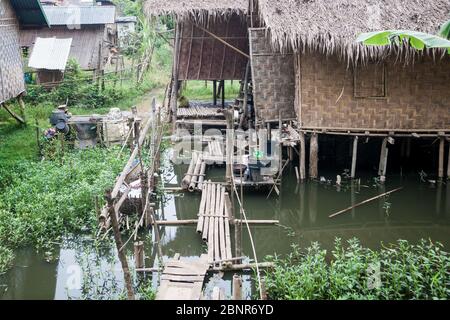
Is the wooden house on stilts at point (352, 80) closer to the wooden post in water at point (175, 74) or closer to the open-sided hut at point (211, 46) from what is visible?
the open-sided hut at point (211, 46)

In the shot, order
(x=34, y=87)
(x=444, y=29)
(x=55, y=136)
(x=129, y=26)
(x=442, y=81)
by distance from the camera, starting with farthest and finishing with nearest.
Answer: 1. (x=129, y=26)
2. (x=34, y=87)
3. (x=55, y=136)
4. (x=442, y=81)
5. (x=444, y=29)

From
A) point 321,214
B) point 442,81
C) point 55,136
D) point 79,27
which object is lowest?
point 321,214

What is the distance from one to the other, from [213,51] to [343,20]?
5691mm

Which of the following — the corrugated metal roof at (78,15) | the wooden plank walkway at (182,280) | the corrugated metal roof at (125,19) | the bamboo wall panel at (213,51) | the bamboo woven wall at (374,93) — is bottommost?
the wooden plank walkway at (182,280)

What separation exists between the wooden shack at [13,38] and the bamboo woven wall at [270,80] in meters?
6.36

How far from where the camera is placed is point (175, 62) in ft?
48.4

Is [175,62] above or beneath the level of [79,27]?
beneath

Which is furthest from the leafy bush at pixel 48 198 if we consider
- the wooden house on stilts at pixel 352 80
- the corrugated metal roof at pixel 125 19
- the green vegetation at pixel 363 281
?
the corrugated metal roof at pixel 125 19

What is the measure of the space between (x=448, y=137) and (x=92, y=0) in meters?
23.8

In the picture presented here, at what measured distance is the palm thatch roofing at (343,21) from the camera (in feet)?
32.8

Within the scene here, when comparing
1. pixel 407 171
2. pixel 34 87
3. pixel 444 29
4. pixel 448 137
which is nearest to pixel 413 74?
pixel 448 137
